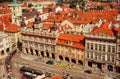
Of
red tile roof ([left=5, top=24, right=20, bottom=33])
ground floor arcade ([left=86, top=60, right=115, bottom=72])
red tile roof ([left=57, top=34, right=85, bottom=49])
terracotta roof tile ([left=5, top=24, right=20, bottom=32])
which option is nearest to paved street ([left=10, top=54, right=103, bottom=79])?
ground floor arcade ([left=86, top=60, right=115, bottom=72])

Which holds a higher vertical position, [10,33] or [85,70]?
[10,33]

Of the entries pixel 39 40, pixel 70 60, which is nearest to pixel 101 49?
pixel 70 60

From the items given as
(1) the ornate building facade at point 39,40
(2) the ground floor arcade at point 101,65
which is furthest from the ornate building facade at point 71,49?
(2) the ground floor arcade at point 101,65

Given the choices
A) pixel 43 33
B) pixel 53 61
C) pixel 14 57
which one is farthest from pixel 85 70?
pixel 14 57

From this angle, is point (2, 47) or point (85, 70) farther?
point (2, 47)

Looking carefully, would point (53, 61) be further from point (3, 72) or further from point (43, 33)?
point (3, 72)

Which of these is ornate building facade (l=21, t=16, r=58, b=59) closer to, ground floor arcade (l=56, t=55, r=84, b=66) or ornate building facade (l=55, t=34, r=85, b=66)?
ornate building facade (l=55, t=34, r=85, b=66)

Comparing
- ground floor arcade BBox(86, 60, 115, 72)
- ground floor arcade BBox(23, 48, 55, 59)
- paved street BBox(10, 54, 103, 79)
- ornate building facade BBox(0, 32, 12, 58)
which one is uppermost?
ornate building facade BBox(0, 32, 12, 58)

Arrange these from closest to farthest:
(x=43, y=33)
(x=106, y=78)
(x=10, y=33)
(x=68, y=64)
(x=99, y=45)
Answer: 1. (x=106, y=78)
2. (x=99, y=45)
3. (x=68, y=64)
4. (x=43, y=33)
5. (x=10, y=33)

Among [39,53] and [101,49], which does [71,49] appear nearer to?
[101,49]
